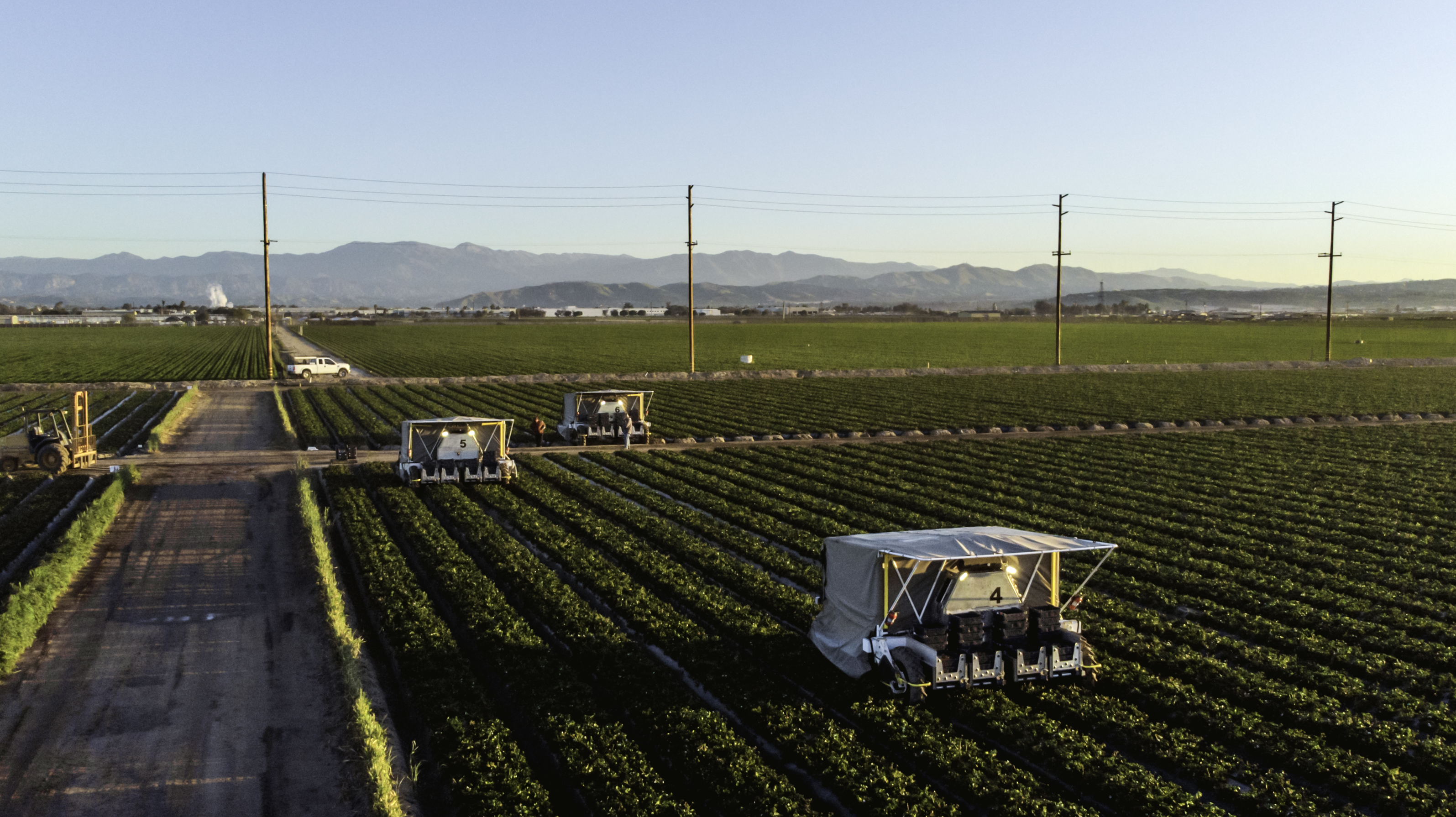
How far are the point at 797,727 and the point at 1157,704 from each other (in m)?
5.05

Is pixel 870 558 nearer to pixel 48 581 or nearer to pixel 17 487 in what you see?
pixel 48 581

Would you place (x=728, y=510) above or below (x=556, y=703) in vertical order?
above

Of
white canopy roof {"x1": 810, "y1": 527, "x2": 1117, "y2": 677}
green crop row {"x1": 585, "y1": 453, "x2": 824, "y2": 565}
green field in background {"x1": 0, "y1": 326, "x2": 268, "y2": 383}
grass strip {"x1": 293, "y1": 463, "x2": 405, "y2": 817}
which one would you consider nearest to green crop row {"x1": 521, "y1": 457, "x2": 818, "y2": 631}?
green crop row {"x1": 585, "y1": 453, "x2": 824, "y2": 565}

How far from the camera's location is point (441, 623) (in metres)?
17.3

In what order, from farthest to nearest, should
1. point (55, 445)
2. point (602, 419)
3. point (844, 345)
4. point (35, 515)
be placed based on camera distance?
point (844, 345) < point (602, 419) < point (55, 445) < point (35, 515)

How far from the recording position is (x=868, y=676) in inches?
593

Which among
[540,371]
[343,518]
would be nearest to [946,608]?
[343,518]

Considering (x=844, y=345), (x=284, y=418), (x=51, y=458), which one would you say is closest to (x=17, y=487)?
(x=51, y=458)

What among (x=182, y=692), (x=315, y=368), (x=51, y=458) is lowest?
(x=182, y=692)

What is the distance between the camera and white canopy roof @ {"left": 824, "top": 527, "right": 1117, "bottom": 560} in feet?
46.7

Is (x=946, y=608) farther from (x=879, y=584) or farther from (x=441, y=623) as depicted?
(x=441, y=623)

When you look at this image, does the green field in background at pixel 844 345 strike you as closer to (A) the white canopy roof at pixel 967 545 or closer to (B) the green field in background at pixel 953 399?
(B) the green field in background at pixel 953 399

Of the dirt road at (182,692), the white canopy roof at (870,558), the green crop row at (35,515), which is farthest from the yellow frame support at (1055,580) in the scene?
the green crop row at (35,515)

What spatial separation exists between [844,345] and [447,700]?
4157 inches
